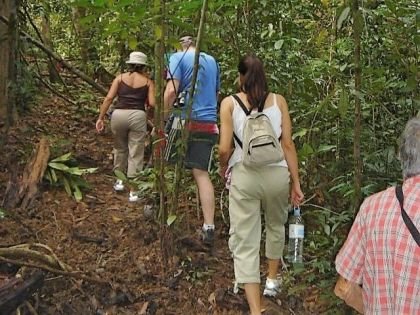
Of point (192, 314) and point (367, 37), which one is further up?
point (367, 37)

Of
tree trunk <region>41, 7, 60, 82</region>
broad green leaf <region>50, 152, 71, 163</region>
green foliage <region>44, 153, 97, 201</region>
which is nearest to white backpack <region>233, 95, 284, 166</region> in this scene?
green foliage <region>44, 153, 97, 201</region>

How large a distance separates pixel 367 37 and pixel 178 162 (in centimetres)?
188

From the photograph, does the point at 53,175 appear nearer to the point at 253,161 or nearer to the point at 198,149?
the point at 198,149

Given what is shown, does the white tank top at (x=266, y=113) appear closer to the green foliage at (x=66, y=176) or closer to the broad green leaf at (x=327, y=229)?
the broad green leaf at (x=327, y=229)

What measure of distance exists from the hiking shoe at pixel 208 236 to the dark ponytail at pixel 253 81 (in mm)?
A: 1500

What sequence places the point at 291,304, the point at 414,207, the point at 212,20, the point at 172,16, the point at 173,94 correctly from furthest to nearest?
the point at 212,20 < the point at 173,94 < the point at 291,304 < the point at 172,16 < the point at 414,207

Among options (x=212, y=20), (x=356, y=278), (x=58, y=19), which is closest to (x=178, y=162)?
(x=212, y=20)

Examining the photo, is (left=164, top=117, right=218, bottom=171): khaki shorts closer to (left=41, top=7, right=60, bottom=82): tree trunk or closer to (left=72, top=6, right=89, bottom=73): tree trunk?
(left=41, top=7, right=60, bottom=82): tree trunk

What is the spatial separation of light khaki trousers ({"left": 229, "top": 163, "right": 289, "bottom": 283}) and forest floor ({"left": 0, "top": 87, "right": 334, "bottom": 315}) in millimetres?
445

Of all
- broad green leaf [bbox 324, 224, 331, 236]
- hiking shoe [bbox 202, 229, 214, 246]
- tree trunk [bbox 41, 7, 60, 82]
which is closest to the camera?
broad green leaf [bbox 324, 224, 331, 236]

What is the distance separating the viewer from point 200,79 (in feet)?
18.2

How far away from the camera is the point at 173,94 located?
549 cm

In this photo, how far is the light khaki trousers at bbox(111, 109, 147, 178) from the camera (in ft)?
22.6

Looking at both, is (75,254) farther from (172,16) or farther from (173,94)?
(172,16)
